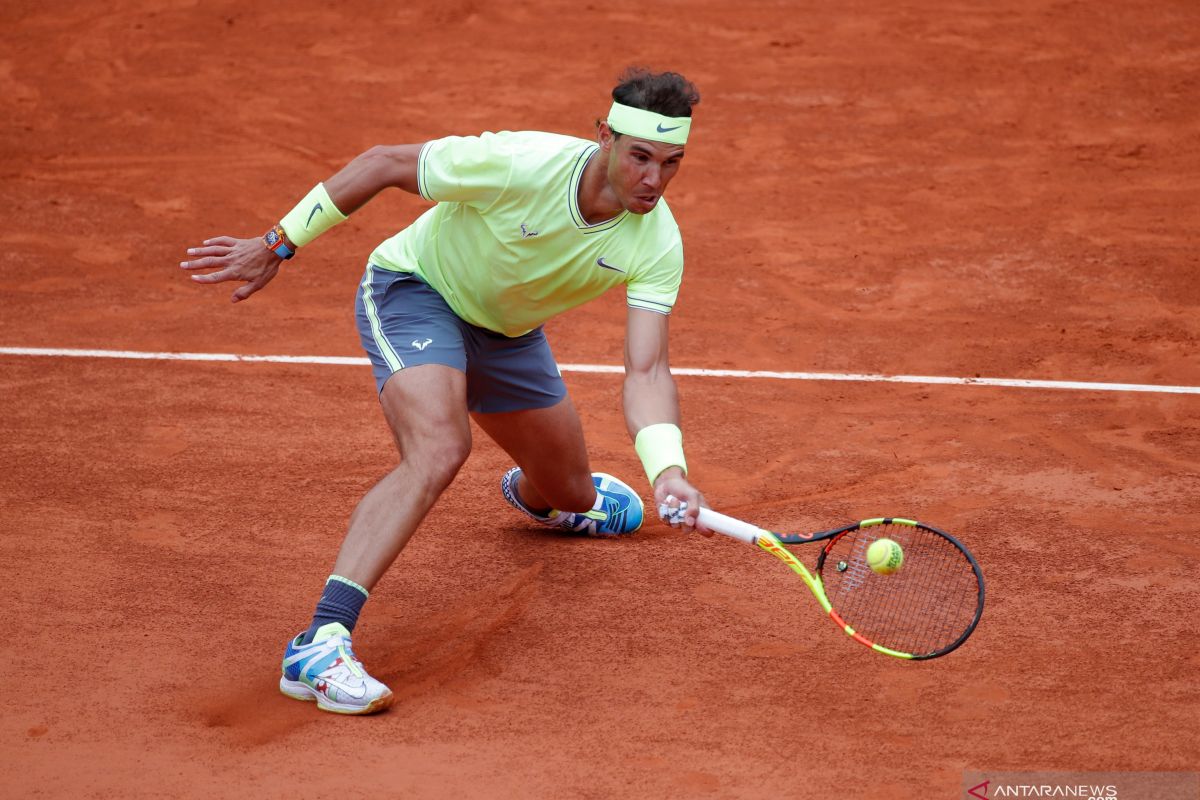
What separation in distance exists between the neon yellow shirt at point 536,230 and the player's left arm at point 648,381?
6 cm

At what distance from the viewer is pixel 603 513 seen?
5.70m

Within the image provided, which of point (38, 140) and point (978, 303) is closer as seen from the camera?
point (978, 303)

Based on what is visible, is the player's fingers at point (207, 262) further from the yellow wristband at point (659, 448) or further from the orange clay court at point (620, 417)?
the yellow wristband at point (659, 448)

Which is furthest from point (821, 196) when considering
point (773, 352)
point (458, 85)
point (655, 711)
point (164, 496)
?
point (655, 711)

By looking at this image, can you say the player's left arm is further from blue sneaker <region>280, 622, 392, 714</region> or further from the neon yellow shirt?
blue sneaker <region>280, 622, 392, 714</region>

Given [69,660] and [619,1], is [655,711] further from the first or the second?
[619,1]

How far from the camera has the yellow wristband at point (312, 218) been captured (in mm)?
4695

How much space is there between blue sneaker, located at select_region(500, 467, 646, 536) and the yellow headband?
170 centimetres

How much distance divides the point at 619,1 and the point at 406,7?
6.04 feet

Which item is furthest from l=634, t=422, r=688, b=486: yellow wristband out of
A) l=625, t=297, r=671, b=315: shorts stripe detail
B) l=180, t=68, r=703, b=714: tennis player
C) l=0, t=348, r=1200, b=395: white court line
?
l=0, t=348, r=1200, b=395: white court line

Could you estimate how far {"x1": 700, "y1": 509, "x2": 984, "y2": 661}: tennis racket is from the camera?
443 centimetres

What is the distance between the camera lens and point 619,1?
1245cm
